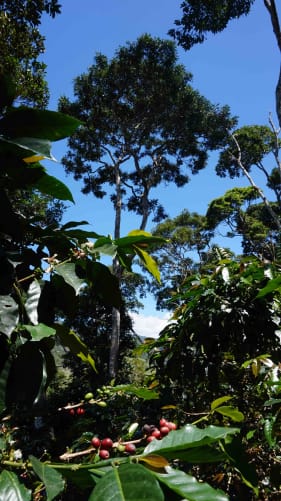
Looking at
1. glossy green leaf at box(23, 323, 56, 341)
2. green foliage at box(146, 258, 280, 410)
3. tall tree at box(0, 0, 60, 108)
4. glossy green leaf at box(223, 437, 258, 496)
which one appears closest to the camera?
glossy green leaf at box(23, 323, 56, 341)

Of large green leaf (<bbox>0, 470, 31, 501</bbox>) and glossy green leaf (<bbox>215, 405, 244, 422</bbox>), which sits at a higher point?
glossy green leaf (<bbox>215, 405, 244, 422</bbox>)

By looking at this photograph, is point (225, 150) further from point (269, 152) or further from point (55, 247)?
point (55, 247)

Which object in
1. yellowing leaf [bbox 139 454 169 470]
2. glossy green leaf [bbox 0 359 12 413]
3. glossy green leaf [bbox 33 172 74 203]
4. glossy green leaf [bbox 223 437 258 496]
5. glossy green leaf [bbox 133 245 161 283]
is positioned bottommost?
glossy green leaf [bbox 223 437 258 496]

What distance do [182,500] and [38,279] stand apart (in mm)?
450

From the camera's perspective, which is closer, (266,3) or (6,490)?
(6,490)

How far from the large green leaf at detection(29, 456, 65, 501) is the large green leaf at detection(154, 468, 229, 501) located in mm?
115

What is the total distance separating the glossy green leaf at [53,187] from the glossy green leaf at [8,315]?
0.73ft

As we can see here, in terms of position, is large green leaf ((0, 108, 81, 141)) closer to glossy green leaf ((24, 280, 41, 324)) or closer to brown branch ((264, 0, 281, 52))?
glossy green leaf ((24, 280, 41, 324))

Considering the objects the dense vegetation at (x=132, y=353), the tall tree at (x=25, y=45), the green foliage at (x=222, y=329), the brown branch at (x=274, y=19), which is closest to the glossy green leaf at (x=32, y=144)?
the dense vegetation at (x=132, y=353)

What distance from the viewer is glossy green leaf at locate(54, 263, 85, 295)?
2.35 feet

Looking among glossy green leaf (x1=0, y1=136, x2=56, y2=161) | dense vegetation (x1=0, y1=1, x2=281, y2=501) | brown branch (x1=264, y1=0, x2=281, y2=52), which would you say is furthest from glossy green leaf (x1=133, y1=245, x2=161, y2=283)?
brown branch (x1=264, y1=0, x2=281, y2=52)

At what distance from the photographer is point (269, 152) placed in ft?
49.3

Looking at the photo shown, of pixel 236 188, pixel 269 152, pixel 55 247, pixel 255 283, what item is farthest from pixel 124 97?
pixel 55 247

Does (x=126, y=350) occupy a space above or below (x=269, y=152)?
below
